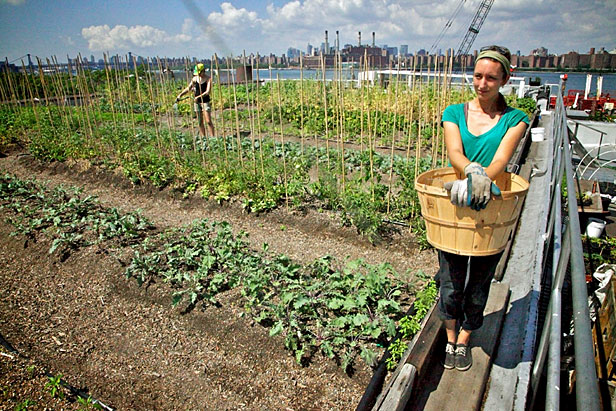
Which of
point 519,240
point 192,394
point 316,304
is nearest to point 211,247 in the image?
point 316,304

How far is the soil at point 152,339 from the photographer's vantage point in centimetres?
249

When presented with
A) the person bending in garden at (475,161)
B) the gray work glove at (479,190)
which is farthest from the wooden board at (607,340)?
the gray work glove at (479,190)

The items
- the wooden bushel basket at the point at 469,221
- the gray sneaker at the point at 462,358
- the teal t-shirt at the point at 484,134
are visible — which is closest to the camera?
the wooden bushel basket at the point at 469,221

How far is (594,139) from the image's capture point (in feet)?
45.9

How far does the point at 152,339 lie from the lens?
3.04 meters

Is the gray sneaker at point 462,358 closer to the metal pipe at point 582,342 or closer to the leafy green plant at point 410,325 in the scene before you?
the leafy green plant at point 410,325

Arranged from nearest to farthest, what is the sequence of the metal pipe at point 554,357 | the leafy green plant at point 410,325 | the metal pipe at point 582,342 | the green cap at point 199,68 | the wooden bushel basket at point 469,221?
the metal pipe at point 582,342 → the metal pipe at point 554,357 → the wooden bushel basket at point 469,221 → the leafy green plant at point 410,325 → the green cap at point 199,68

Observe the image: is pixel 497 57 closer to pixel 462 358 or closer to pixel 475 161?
pixel 475 161

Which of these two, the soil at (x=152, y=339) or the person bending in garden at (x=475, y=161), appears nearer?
the person bending in garden at (x=475, y=161)

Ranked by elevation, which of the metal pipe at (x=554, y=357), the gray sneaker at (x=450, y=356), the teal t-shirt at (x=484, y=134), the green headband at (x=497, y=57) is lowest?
the gray sneaker at (x=450, y=356)

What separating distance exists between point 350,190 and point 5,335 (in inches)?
139

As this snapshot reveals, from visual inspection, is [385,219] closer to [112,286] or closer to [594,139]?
[112,286]

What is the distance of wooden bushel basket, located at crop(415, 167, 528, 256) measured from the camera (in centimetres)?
176

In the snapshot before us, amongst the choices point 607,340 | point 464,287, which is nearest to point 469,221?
point 464,287
